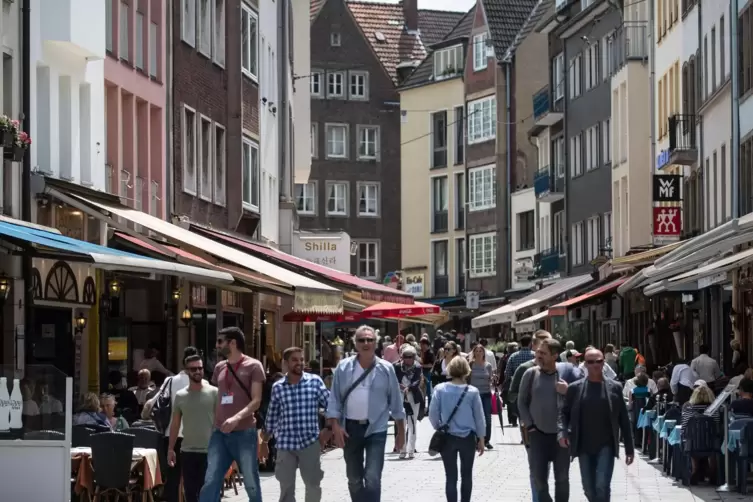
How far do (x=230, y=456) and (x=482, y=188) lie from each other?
6451 centimetres

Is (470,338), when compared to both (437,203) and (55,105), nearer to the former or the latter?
(437,203)

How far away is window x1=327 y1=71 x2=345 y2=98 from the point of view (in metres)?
90.0

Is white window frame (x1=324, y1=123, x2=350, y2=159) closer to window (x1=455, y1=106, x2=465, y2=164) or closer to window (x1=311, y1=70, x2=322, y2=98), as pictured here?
window (x1=311, y1=70, x2=322, y2=98)

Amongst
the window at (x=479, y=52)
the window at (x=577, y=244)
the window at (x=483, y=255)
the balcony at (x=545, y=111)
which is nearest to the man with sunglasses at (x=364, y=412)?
the window at (x=577, y=244)

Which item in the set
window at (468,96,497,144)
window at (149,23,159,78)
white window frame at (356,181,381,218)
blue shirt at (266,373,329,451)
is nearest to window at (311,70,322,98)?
white window frame at (356,181,381,218)

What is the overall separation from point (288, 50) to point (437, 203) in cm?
3418

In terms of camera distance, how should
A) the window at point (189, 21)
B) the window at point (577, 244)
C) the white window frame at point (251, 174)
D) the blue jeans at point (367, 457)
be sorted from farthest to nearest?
the window at point (577, 244) < the white window frame at point (251, 174) < the window at point (189, 21) < the blue jeans at point (367, 457)

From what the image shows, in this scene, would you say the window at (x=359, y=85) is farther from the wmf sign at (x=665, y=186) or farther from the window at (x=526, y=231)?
the wmf sign at (x=665, y=186)

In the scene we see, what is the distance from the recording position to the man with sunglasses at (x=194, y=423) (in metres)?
17.5

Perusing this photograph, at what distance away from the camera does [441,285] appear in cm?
8569

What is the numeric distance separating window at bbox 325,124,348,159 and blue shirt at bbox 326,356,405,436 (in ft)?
240

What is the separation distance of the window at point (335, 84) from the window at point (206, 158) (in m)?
51.1

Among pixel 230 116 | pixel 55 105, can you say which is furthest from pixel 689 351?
pixel 55 105

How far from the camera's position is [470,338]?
82688 millimetres
